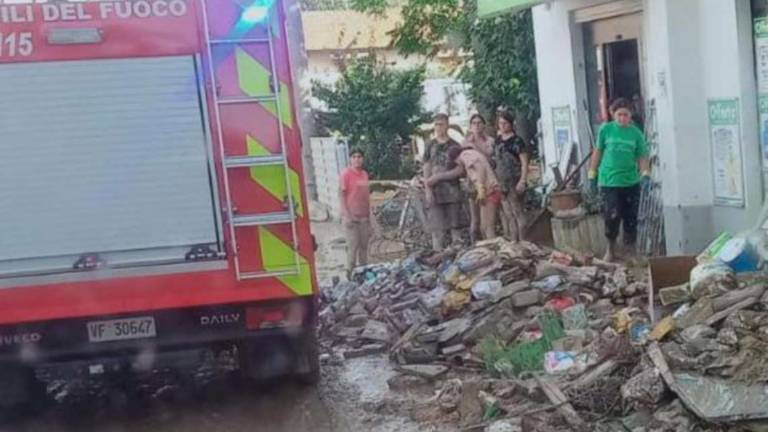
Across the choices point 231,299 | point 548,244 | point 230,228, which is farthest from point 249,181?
point 548,244

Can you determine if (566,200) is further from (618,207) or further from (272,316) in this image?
(272,316)

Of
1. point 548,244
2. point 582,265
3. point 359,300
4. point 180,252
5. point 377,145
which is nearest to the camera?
point 180,252

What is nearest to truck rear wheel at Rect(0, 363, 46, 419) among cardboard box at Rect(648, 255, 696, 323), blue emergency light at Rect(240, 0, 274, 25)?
blue emergency light at Rect(240, 0, 274, 25)

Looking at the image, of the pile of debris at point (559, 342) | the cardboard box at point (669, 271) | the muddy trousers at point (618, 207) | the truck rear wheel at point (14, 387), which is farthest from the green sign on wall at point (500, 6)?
the truck rear wheel at point (14, 387)

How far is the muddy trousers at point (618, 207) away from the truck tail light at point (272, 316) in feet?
14.1

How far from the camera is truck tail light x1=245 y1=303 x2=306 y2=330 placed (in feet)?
22.0

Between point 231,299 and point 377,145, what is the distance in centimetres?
1730

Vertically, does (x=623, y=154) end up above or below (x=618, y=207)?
above

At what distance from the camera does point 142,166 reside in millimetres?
6348

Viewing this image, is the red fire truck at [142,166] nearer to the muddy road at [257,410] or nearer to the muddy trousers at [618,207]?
the muddy road at [257,410]

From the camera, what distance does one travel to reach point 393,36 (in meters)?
21.7

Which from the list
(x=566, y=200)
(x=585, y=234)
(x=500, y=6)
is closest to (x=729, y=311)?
(x=585, y=234)

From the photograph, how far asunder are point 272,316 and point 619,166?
4452mm

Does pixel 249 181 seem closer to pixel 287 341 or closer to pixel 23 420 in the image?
pixel 287 341
